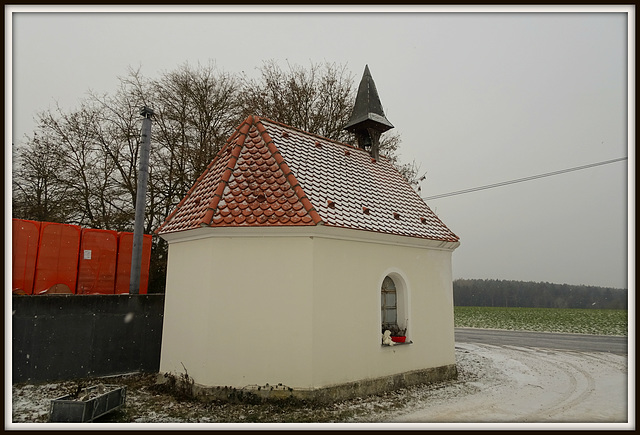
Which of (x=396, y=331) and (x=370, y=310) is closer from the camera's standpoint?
(x=370, y=310)

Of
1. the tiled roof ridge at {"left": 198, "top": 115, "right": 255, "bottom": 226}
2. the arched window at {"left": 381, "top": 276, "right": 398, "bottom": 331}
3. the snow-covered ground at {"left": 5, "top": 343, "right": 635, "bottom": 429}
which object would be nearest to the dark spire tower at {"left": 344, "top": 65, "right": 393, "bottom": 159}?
the tiled roof ridge at {"left": 198, "top": 115, "right": 255, "bottom": 226}

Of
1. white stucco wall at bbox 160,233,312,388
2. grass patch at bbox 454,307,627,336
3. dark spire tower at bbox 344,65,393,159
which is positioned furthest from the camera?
grass patch at bbox 454,307,627,336

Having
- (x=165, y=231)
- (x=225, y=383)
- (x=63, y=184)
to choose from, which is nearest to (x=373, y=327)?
(x=225, y=383)

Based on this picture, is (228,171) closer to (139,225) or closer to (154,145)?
(139,225)

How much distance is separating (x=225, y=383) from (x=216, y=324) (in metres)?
0.98

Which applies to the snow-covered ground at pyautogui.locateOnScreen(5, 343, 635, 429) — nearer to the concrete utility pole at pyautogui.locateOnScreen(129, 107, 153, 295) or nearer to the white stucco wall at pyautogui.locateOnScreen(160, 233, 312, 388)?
the white stucco wall at pyautogui.locateOnScreen(160, 233, 312, 388)

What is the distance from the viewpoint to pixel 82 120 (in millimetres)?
15961

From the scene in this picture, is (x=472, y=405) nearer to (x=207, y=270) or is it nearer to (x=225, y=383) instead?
(x=225, y=383)

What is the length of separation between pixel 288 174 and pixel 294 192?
47 cm

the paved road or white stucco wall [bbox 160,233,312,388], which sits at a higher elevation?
white stucco wall [bbox 160,233,312,388]

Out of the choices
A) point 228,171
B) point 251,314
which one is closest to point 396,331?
point 251,314

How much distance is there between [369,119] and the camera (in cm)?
1182

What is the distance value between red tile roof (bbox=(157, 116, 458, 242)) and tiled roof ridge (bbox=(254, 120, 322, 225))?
2cm

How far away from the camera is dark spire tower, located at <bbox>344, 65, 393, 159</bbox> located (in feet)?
39.1
